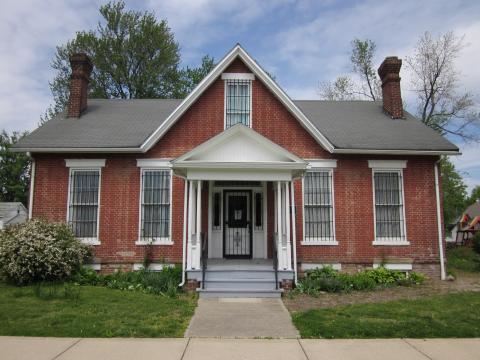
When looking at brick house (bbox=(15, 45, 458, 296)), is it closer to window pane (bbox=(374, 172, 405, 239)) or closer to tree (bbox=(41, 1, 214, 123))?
window pane (bbox=(374, 172, 405, 239))

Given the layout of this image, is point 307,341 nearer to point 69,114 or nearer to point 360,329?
point 360,329

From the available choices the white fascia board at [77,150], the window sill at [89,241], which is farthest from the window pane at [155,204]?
the window sill at [89,241]

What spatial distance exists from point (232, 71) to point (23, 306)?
930cm

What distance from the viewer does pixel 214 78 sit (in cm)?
1328

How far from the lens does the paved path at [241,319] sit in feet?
23.5

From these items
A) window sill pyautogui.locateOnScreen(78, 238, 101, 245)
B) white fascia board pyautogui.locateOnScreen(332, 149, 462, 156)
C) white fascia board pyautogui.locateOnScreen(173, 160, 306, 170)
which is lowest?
window sill pyautogui.locateOnScreen(78, 238, 101, 245)

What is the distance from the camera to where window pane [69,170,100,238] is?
1284cm

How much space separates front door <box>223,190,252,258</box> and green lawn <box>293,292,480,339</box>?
4896 millimetres

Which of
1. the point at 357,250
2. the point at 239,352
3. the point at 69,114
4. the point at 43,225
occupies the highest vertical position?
the point at 69,114

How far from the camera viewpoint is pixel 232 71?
13.7 m

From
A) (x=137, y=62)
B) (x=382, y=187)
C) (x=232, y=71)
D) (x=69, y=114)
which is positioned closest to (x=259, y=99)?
(x=232, y=71)

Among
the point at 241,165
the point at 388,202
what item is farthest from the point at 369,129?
the point at 241,165

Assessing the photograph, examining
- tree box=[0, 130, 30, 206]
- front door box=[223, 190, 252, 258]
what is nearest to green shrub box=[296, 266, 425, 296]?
front door box=[223, 190, 252, 258]

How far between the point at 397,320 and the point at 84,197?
9.80 m
